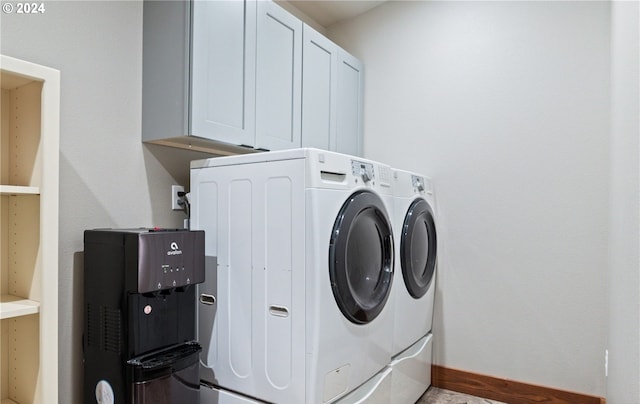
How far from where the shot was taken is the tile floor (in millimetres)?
2551

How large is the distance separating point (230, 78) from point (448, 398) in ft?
7.88

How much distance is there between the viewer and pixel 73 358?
65.8 inches

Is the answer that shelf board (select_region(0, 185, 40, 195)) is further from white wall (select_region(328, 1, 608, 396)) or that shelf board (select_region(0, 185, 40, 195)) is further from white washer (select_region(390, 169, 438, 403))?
white wall (select_region(328, 1, 608, 396))

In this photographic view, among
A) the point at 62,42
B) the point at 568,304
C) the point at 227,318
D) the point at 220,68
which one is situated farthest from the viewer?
the point at 568,304

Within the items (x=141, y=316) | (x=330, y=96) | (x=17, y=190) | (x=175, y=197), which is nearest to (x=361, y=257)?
(x=141, y=316)

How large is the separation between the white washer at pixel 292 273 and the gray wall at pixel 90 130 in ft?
1.02

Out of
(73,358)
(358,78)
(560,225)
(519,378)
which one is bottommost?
(519,378)

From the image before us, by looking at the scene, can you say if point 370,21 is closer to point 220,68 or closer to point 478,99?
point 478,99

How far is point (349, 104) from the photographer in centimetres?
301

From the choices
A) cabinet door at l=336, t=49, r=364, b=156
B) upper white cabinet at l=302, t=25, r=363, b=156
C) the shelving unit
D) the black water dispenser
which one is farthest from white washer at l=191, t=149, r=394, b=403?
cabinet door at l=336, t=49, r=364, b=156

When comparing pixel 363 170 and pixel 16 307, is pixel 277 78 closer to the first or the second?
pixel 363 170

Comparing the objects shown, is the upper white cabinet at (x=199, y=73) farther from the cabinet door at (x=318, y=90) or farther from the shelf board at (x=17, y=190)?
the shelf board at (x=17, y=190)

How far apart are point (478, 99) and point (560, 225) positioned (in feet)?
3.24

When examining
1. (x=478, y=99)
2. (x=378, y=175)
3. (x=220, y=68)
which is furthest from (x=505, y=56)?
(x=220, y=68)
